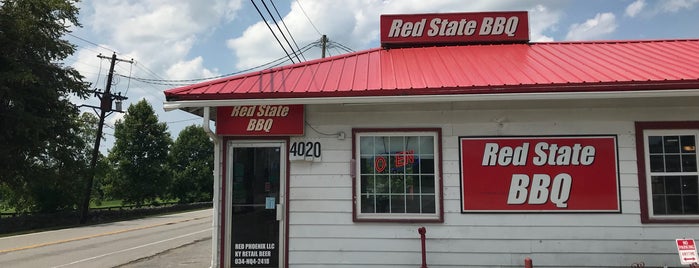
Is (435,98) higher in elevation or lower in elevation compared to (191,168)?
lower

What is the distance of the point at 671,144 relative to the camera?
7262 millimetres

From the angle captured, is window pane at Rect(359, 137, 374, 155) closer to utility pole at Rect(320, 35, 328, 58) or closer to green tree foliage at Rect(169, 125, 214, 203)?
utility pole at Rect(320, 35, 328, 58)

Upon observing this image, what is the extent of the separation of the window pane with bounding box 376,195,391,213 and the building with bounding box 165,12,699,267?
2 centimetres

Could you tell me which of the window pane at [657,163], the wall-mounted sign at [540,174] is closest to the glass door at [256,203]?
the wall-mounted sign at [540,174]

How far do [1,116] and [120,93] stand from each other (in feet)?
27.9

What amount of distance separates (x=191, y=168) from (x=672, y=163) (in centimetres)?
6862

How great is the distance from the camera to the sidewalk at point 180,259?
9.88 m

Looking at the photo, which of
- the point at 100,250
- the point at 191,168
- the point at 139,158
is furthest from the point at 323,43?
the point at 191,168

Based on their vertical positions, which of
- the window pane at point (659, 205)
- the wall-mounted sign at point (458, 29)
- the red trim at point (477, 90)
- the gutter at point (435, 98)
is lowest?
the window pane at point (659, 205)

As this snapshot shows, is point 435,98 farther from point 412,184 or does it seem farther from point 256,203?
point 256,203

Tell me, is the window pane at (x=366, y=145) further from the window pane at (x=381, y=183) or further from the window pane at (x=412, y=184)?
the window pane at (x=412, y=184)

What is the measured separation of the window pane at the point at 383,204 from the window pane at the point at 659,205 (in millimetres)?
3745

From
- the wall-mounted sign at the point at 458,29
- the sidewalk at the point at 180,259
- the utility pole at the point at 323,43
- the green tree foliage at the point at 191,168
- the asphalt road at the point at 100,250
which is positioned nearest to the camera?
the sidewalk at the point at 180,259

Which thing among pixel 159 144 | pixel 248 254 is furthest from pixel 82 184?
pixel 248 254
